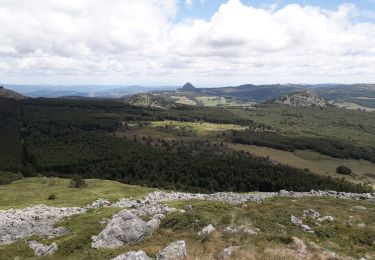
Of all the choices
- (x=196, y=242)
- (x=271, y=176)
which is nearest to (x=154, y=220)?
(x=196, y=242)

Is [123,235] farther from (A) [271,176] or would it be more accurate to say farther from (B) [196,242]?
(A) [271,176]

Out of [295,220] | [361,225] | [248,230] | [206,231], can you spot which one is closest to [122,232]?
[206,231]

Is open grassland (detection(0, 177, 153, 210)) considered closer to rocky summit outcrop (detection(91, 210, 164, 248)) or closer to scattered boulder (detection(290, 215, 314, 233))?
rocky summit outcrop (detection(91, 210, 164, 248))

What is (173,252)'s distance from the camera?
34.0 m

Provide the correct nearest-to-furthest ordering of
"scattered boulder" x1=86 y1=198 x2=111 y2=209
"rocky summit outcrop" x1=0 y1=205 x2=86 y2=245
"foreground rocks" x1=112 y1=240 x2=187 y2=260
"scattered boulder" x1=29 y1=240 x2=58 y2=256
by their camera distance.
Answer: "foreground rocks" x1=112 y1=240 x2=187 y2=260, "scattered boulder" x1=29 y1=240 x2=58 y2=256, "rocky summit outcrop" x1=0 y1=205 x2=86 y2=245, "scattered boulder" x1=86 y1=198 x2=111 y2=209

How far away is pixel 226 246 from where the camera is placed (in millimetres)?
37406

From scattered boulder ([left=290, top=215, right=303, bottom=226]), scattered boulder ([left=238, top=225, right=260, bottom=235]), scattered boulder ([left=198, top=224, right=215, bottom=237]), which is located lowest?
scattered boulder ([left=290, top=215, right=303, bottom=226])

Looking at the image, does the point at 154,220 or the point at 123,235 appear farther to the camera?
the point at 154,220

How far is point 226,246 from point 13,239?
37.2 meters

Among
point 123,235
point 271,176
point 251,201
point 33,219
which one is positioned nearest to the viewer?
point 123,235

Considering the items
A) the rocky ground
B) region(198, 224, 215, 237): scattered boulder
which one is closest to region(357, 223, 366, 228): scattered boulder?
the rocky ground

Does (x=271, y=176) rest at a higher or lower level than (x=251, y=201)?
lower

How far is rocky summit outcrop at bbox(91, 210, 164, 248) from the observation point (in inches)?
1747

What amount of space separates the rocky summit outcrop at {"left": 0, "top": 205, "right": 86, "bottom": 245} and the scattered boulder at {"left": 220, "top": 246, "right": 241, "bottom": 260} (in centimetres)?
3266
